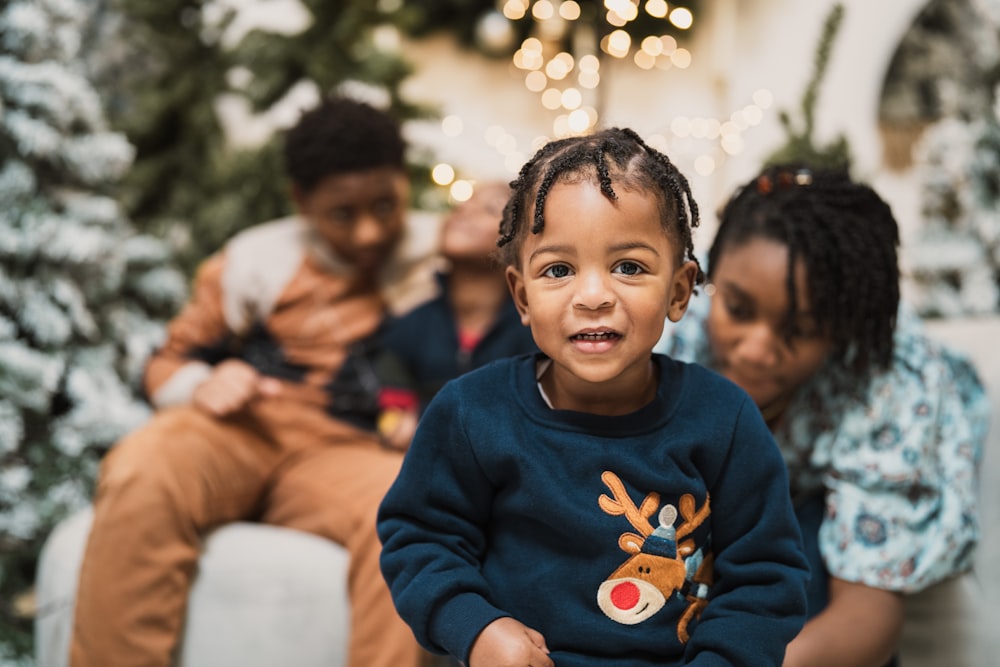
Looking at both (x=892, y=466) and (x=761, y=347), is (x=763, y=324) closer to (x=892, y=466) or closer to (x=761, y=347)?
(x=761, y=347)

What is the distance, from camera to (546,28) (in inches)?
122

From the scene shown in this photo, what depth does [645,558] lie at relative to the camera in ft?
3.30

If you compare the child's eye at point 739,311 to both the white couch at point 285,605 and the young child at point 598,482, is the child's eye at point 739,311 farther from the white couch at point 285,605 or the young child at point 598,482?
the white couch at point 285,605

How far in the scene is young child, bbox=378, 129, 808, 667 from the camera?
0.98 m

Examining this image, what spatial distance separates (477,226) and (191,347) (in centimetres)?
65

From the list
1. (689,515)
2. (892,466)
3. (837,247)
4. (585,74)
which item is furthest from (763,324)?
(585,74)

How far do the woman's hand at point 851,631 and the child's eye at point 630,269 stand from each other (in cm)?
56

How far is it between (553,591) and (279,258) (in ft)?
3.95

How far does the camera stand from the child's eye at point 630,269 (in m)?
0.98

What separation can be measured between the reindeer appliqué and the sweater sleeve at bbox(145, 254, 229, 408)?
110 cm

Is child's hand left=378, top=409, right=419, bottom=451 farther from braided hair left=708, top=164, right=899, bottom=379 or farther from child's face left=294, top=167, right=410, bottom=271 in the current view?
braided hair left=708, top=164, right=899, bottom=379

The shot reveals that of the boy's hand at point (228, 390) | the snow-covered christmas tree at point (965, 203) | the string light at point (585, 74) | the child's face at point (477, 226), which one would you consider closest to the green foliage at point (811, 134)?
the string light at point (585, 74)

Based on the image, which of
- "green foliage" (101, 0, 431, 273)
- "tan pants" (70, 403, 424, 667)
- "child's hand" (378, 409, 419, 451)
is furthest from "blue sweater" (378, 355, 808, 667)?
"green foliage" (101, 0, 431, 273)

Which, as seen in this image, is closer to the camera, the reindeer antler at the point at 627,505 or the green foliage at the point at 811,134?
the reindeer antler at the point at 627,505
